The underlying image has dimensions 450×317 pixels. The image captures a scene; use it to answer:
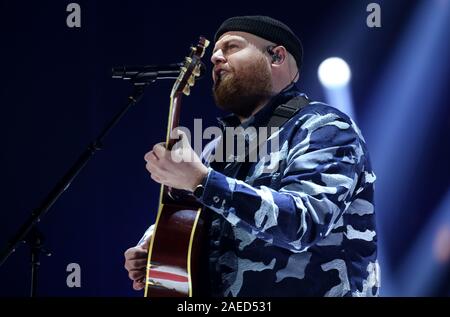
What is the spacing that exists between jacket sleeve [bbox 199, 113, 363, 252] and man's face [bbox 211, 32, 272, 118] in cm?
40

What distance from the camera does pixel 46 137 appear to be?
367 cm

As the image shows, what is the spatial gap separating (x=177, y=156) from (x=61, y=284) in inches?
79.6

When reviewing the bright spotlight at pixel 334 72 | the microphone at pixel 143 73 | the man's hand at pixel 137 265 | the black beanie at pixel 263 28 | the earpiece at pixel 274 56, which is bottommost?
the man's hand at pixel 137 265

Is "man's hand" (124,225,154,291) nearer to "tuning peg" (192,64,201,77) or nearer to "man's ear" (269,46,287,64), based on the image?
"tuning peg" (192,64,201,77)

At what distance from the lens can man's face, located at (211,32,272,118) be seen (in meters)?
2.32

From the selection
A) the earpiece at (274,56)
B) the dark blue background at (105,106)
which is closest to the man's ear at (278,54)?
the earpiece at (274,56)

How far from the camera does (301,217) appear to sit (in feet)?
5.97

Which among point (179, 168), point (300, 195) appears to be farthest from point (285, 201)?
point (179, 168)

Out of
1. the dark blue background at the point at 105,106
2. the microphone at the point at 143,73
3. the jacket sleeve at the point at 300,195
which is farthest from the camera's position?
the dark blue background at the point at 105,106

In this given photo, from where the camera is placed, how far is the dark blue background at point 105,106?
363 centimetres

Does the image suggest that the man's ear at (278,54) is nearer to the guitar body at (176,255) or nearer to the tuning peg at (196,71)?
the tuning peg at (196,71)

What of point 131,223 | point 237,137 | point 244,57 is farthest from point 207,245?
point 131,223

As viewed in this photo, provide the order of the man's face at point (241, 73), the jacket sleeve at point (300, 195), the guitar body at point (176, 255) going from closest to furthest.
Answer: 1. the jacket sleeve at point (300, 195)
2. the guitar body at point (176, 255)
3. the man's face at point (241, 73)

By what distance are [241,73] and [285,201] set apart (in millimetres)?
647
